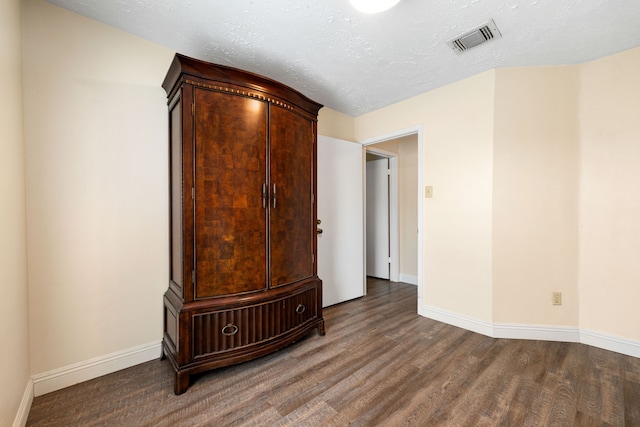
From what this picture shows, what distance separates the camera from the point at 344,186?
3213 mm

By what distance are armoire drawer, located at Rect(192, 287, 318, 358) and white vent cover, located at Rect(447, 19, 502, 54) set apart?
231 centimetres

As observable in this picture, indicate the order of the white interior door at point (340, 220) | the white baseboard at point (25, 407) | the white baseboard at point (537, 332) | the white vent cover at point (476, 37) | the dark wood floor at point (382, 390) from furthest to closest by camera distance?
the white interior door at point (340, 220) → the white baseboard at point (537, 332) → the white vent cover at point (476, 37) → the dark wood floor at point (382, 390) → the white baseboard at point (25, 407)

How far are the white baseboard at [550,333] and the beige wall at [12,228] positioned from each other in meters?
3.12

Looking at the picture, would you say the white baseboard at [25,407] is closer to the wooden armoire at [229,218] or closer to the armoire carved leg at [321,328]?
the wooden armoire at [229,218]

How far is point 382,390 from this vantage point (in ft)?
5.35

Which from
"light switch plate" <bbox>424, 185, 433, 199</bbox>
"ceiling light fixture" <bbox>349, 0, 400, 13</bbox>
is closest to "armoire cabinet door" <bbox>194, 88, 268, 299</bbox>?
"ceiling light fixture" <bbox>349, 0, 400, 13</bbox>

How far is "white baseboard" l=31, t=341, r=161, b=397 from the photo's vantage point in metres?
1.59

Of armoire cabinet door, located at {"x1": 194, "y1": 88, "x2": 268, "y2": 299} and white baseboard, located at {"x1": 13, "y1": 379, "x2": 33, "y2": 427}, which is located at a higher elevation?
armoire cabinet door, located at {"x1": 194, "y1": 88, "x2": 268, "y2": 299}

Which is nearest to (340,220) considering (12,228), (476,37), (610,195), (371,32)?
(371,32)

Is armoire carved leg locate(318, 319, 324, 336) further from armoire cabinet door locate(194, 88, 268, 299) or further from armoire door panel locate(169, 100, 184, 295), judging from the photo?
armoire door panel locate(169, 100, 184, 295)

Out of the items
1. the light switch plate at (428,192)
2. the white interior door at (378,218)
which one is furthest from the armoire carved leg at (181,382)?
the white interior door at (378,218)

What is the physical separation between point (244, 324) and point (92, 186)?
1378 mm

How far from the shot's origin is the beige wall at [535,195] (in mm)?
2264

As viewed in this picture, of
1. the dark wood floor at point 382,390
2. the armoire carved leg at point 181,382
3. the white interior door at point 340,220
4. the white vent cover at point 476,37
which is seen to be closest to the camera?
the dark wood floor at point 382,390
